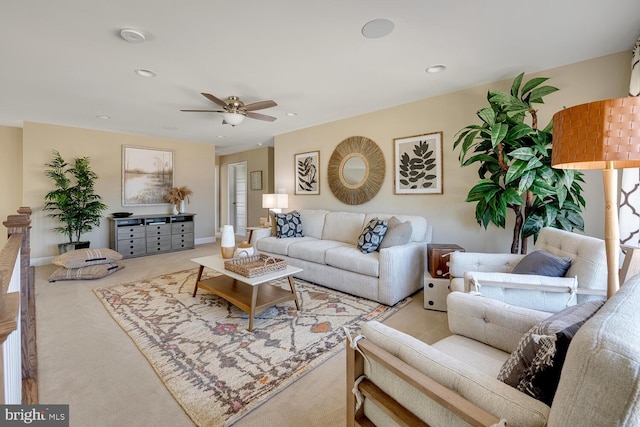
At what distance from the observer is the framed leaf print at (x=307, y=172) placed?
16.1 ft

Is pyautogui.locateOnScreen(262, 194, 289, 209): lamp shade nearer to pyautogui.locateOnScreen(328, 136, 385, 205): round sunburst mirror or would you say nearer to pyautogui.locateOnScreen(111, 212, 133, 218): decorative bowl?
pyautogui.locateOnScreen(328, 136, 385, 205): round sunburst mirror

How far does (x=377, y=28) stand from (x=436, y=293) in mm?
2459

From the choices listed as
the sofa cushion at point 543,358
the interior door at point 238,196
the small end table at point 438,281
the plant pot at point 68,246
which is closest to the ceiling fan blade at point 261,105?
the small end table at point 438,281

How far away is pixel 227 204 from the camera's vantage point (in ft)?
26.5

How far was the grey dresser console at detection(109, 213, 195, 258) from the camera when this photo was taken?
510 cm

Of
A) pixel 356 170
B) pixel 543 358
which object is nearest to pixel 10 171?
pixel 356 170

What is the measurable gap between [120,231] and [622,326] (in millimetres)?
6230

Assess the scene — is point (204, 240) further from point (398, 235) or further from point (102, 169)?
point (398, 235)

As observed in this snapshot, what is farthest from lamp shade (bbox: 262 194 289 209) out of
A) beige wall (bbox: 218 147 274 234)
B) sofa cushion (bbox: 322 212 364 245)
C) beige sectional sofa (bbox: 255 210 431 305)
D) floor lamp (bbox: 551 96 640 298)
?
floor lamp (bbox: 551 96 640 298)

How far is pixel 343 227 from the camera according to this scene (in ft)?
13.3

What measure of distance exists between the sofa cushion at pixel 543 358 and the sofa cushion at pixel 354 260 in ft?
7.01

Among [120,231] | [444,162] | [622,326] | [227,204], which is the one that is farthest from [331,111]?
[227,204]

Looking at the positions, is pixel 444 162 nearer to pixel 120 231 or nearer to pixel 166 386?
pixel 166 386

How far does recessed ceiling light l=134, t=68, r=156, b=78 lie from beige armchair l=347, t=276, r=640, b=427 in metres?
3.17
